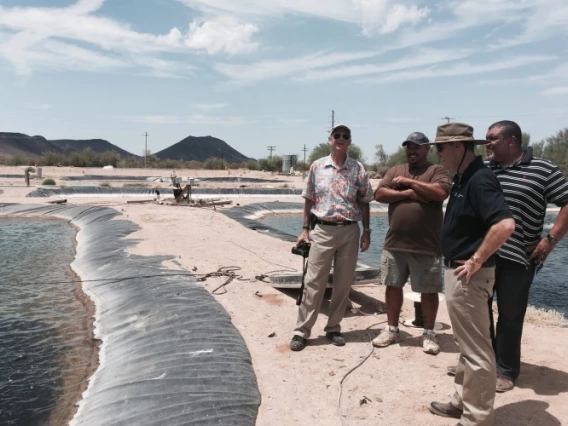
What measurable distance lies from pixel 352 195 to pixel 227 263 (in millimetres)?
4560

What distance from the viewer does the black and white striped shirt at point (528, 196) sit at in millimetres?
3496

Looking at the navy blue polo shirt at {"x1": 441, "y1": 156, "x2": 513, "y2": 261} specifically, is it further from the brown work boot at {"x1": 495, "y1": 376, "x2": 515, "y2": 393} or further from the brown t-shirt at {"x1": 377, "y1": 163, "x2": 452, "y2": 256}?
the brown work boot at {"x1": 495, "y1": 376, "x2": 515, "y2": 393}

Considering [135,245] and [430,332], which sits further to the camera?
[135,245]

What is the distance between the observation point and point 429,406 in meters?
3.40

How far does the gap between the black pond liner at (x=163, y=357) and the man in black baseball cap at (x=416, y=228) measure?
1.60m

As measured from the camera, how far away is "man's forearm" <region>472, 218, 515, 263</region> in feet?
8.75

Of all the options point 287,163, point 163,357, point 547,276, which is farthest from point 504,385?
point 287,163

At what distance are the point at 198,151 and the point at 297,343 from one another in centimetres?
12671

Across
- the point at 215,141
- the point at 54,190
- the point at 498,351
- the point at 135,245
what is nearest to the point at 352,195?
the point at 498,351

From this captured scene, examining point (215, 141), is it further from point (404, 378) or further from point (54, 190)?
point (404, 378)

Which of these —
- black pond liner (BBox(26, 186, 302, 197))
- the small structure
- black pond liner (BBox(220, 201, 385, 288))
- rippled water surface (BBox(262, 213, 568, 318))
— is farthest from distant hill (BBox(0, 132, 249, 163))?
rippled water surface (BBox(262, 213, 568, 318))

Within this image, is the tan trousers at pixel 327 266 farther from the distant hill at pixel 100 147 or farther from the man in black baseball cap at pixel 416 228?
the distant hill at pixel 100 147

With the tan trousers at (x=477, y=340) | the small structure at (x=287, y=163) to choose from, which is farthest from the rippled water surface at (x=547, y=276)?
the small structure at (x=287, y=163)

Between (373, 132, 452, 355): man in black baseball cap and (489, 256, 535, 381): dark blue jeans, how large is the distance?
0.69m
